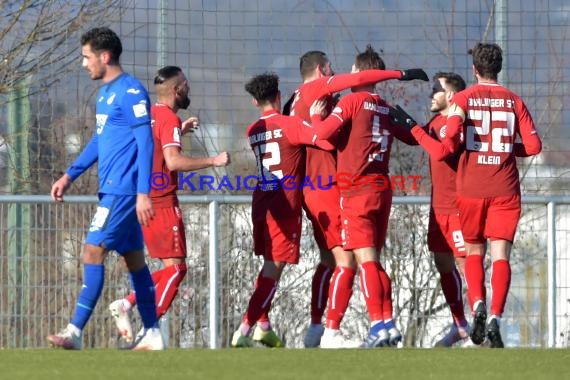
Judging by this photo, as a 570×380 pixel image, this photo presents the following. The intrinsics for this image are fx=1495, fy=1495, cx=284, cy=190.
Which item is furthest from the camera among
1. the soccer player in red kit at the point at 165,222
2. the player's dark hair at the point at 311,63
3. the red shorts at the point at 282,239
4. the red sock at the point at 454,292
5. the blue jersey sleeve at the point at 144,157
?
the red sock at the point at 454,292

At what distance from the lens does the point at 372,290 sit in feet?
32.6

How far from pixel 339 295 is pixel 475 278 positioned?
37.5 inches

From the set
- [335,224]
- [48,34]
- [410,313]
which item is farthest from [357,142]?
[48,34]

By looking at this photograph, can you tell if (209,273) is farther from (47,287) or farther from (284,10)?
(284,10)

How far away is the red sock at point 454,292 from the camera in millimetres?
11227

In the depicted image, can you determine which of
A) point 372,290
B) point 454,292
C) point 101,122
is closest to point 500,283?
point 372,290

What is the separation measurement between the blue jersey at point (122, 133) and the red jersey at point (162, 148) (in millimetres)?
1013

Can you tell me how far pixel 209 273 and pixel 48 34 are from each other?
2.78m

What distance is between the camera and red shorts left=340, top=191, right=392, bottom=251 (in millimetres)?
10008

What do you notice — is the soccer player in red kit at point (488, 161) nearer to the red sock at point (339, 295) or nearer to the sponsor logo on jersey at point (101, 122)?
the red sock at point (339, 295)

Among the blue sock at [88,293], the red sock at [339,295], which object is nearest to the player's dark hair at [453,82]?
the red sock at [339,295]

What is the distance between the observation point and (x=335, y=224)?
416 inches

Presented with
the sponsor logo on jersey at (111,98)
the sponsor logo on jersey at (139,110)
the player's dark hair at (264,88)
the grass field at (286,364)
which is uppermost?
the player's dark hair at (264,88)

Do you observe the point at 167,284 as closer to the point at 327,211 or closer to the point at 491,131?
the point at 327,211
